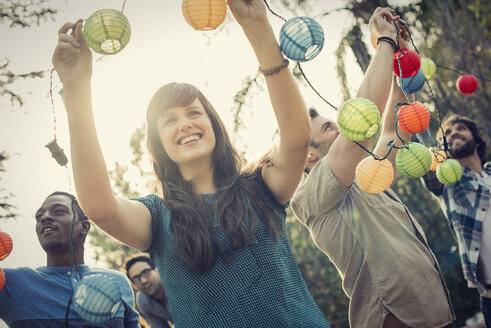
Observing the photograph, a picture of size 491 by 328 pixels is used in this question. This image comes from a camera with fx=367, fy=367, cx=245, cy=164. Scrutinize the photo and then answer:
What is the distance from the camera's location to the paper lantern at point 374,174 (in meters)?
1.74

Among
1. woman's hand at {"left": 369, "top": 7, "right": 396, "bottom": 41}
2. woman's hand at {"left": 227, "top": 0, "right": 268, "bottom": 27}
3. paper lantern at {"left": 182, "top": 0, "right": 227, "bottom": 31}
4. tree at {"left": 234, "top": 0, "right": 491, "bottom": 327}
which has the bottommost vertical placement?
tree at {"left": 234, "top": 0, "right": 491, "bottom": 327}

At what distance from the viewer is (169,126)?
167cm

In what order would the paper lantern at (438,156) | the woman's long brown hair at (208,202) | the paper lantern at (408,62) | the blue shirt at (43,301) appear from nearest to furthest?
the woman's long brown hair at (208,202) < the paper lantern at (408,62) < the blue shirt at (43,301) < the paper lantern at (438,156)

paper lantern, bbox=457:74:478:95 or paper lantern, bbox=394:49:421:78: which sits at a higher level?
paper lantern, bbox=394:49:421:78

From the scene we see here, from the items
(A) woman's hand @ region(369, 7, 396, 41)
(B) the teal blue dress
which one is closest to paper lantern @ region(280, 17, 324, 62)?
(A) woman's hand @ region(369, 7, 396, 41)

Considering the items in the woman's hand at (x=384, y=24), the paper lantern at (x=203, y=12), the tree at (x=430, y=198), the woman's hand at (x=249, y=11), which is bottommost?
the tree at (x=430, y=198)

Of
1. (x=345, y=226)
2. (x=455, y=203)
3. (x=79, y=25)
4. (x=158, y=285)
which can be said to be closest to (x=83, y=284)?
(x=79, y=25)

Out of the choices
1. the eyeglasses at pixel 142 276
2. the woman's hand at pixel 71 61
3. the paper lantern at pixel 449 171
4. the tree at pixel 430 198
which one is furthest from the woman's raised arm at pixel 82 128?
the tree at pixel 430 198

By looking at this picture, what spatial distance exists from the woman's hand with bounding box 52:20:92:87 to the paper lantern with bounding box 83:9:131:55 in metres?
0.05

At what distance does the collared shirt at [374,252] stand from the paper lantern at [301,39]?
658 mm

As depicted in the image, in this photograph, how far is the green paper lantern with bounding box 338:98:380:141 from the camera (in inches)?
57.2

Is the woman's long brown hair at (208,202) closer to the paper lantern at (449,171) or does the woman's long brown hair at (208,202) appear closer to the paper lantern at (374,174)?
the paper lantern at (374,174)

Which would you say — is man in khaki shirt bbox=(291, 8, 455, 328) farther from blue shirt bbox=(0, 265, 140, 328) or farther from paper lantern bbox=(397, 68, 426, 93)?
blue shirt bbox=(0, 265, 140, 328)

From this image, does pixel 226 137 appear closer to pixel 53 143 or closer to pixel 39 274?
pixel 53 143
